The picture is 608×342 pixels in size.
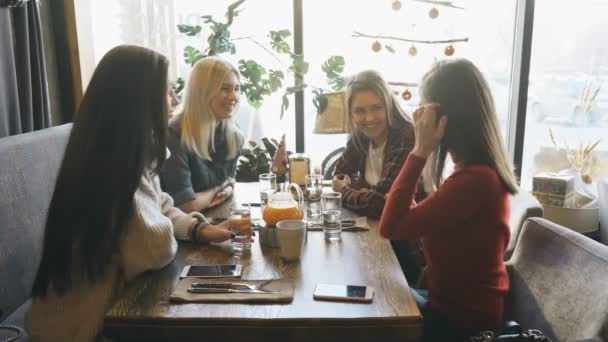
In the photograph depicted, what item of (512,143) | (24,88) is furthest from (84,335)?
(512,143)

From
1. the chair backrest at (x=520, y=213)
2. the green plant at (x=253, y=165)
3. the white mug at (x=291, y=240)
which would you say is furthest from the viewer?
the green plant at (x=253, y=165)

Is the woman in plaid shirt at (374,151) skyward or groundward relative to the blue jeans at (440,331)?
skyward

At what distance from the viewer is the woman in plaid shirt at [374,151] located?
1864mm

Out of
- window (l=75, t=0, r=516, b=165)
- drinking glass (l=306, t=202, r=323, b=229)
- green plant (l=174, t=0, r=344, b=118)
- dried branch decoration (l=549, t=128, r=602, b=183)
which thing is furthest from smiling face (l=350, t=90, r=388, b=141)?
dried branch decoration (l=549, t=128, r=602, b=183)

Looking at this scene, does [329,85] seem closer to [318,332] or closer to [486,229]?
[486,229]

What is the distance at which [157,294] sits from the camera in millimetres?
1146

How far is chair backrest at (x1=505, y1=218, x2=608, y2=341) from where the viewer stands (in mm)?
1136

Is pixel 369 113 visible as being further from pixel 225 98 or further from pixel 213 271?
pixel 213 271

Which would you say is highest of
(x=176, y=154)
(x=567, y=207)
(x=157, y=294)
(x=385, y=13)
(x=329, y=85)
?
(x=385, y=13)

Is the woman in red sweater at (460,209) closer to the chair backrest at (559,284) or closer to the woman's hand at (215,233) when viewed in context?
the chair backrest at (559,284)

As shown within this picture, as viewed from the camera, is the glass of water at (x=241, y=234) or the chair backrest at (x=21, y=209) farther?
the chair backrest at (x=21, y=209)

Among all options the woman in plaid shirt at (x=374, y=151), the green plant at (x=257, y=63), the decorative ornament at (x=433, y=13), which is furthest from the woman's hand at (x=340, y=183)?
the decorative ornament at (x=433, y=13)

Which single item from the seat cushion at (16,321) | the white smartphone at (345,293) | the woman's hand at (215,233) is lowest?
the seat cushion at (16,321)

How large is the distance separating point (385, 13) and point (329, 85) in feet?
2.13
